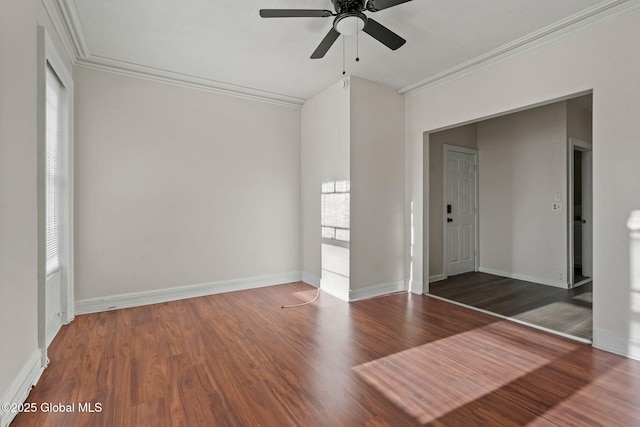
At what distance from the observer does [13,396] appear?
1.81 metres

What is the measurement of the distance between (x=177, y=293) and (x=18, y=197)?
2.40 metres

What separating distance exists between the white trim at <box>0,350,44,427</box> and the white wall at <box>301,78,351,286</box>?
313cm

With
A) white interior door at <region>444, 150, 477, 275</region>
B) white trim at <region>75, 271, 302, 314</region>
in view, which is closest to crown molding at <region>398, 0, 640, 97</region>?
white interior door at <region>444, 150, 477, 275</region>

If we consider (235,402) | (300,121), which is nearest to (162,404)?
(235,402)

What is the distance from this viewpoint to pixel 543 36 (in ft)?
9.68

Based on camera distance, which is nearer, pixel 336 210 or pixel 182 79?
pixel 182 79

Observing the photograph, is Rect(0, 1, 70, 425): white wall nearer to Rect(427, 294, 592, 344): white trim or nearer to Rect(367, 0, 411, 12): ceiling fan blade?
Rect(367, 0, 411, 12): ceiling fan blade

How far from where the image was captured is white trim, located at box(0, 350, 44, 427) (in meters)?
1.70

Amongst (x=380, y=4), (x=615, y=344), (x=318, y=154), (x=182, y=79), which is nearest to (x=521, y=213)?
(x=615, y=344)

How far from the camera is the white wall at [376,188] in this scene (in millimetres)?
4027

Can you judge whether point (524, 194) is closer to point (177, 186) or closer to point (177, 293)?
point (177, 186)

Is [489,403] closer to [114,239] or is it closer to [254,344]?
[254,344]

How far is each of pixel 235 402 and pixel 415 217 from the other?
3.28 meters

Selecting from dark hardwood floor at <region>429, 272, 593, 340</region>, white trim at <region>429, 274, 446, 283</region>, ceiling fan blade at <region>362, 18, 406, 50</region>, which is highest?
ceiling fan blade at <region>362, 18, 406, 50</region>
